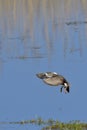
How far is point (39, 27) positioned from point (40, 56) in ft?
6.64

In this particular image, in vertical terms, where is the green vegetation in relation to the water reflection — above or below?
below

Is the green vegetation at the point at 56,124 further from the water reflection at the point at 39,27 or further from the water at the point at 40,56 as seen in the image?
the water reflection at the point at 39,27

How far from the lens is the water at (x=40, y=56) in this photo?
8477 mm

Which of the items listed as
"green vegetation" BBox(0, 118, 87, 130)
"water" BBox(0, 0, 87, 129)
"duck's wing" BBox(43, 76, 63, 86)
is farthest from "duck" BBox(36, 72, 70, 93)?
"green vegetation" BBox(0, 118, 87, 130)

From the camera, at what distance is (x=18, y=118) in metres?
8.08

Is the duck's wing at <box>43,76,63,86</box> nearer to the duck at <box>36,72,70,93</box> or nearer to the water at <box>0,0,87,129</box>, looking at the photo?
the duck at <box>36,72,70,93</box>

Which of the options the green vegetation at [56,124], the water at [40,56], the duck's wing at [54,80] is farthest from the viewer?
the water at [40,56]

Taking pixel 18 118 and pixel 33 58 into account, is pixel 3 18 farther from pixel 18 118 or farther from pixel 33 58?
pixel 18 118

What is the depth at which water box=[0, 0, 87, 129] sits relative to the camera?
848 centimetres

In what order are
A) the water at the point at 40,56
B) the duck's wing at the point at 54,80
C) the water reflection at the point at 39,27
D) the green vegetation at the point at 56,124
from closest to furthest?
the green vegetation at the point at 56,124 → the duck's wing at the point at 54,80 → the water at the point at 40,56 → the water reflection at the point at 39,27

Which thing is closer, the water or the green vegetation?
the green vegetation

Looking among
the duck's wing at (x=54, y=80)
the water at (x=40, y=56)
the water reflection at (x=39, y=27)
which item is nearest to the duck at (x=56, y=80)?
the duck's wing at (x=54, y=80)

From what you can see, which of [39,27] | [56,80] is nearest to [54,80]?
[56,80]

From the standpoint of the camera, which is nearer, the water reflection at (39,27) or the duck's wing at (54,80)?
the duck's wing at (54,80)
